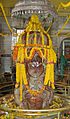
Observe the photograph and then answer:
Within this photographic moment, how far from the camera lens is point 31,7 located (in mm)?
3676

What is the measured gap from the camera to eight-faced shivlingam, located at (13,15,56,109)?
4.09m

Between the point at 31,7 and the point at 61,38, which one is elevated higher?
the point at 31,7

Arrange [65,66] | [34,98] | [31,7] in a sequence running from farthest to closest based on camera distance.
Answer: [65,66] < [34,98] < [31,7]

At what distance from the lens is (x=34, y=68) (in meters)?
4.19

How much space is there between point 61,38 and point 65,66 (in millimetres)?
1389

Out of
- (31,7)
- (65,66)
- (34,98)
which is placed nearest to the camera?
(31,7)

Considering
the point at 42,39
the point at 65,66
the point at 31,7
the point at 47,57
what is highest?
the point at 31,7

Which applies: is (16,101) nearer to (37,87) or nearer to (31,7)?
(37,87)

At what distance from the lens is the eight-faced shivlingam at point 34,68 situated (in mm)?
4090

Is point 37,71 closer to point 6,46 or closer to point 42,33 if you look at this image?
point 42,33

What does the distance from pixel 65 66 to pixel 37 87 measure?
7.16 metres

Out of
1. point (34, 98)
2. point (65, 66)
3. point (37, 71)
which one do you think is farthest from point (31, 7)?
point (65, 66)

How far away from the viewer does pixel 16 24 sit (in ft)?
38.0

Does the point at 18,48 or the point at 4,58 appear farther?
the point at 4,58
